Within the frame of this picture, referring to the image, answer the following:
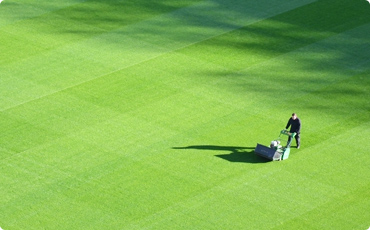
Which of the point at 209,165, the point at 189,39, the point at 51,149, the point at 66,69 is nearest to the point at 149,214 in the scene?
the point at 209,165

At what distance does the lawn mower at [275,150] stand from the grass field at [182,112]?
292 millimetres

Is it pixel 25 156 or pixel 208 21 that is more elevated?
pixel 208 21

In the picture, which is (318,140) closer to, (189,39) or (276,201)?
(276,201)

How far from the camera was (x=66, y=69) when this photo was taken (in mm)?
33938

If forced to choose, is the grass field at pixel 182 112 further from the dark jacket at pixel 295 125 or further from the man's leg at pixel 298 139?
the dark jacket at pixel 295 125

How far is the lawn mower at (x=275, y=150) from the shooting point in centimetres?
2661

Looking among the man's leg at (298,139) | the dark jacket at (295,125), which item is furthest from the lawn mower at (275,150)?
the man's leg at (298,139)

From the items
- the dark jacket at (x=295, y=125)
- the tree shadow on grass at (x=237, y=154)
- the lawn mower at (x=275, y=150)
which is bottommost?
the tree shadow on grass at (x=237, y=154)

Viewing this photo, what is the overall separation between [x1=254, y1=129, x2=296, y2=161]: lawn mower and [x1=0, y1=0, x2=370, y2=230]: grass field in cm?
29

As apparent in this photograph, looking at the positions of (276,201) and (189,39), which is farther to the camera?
(189,39)

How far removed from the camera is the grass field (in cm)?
2441

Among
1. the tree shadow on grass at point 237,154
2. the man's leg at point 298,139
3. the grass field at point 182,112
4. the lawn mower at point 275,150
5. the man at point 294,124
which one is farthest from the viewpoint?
the man's leg at point 298,139

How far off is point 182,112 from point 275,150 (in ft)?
15.7

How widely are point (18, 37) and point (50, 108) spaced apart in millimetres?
7542
